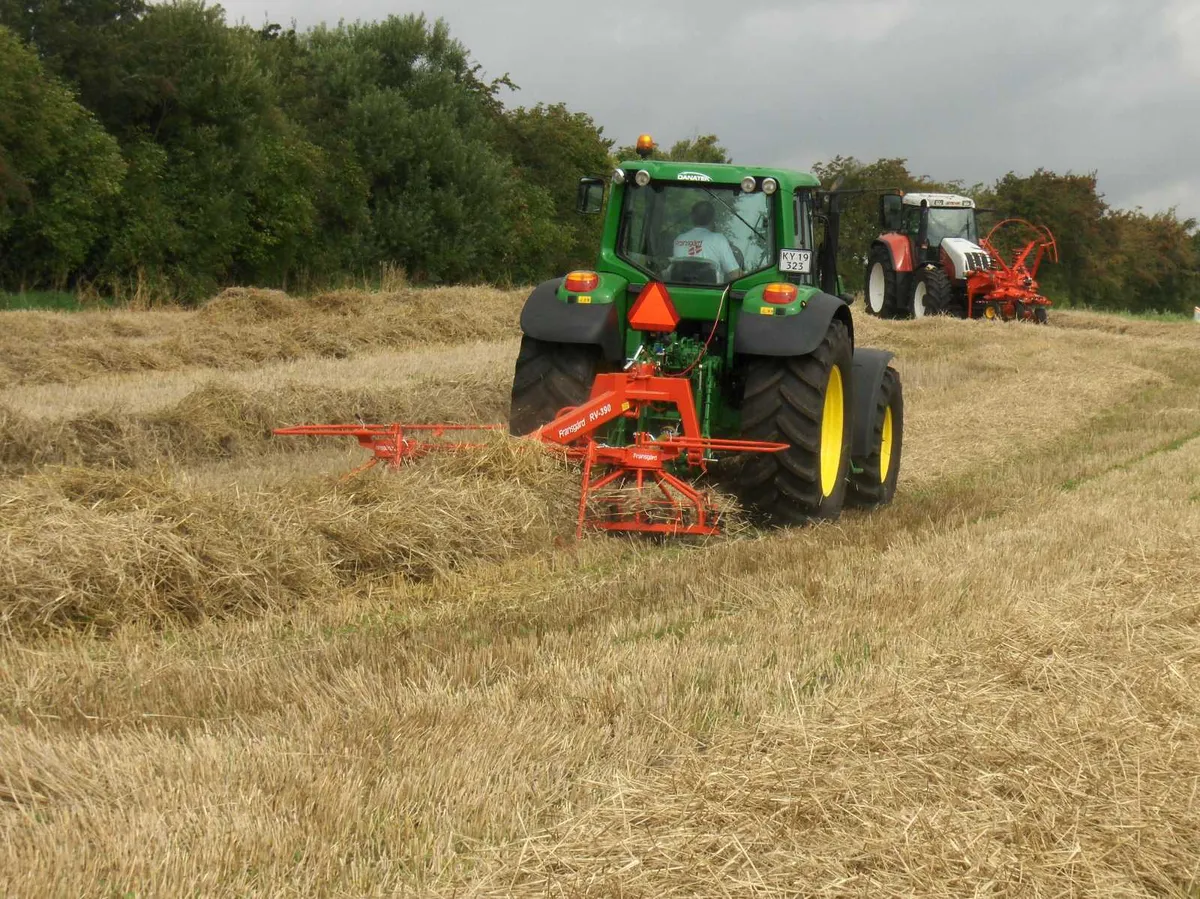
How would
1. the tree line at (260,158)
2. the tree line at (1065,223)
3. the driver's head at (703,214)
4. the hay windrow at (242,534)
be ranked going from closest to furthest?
the hay windrow at (242,534)
the driver's head at (703,214)
the tree line at (260,158)
the tree line at (1065,223)

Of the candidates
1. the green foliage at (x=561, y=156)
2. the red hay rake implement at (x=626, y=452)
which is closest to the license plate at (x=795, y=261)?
the red hay rake implement at (x=626, y=452)

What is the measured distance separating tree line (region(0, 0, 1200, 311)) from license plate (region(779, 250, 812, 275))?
14.9 m

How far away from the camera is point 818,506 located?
277 inches

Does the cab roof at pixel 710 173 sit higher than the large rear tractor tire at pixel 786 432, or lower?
higher

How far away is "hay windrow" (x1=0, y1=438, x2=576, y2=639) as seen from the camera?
479 cm

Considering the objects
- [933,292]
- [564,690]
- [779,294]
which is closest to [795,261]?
[779,294]

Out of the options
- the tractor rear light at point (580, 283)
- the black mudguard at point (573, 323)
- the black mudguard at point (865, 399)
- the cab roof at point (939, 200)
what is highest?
the cab roof at point (939, 200)

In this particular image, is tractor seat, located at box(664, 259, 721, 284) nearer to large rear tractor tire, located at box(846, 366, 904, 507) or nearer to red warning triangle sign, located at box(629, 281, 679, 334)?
red warning triangle sign, located at box(629, 281, 679, 334)

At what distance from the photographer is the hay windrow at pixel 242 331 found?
12266 mm

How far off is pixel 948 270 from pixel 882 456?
614 inches

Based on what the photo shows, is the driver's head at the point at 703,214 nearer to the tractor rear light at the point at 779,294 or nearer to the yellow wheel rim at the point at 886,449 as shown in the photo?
the tractor rear light at the point at 779,294

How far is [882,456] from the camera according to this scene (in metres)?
8.62

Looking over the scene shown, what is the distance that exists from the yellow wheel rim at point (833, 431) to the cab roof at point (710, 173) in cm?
109

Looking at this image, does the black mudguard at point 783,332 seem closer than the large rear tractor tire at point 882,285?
Yes
